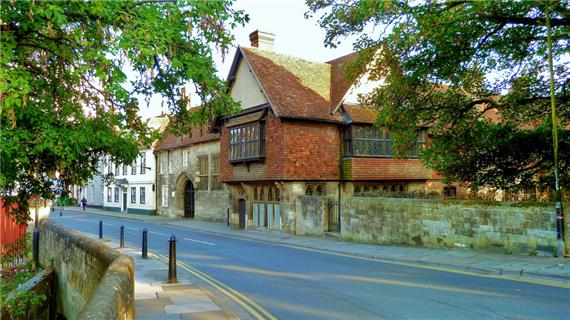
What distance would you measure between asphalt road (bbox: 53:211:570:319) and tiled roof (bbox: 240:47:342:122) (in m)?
10.5

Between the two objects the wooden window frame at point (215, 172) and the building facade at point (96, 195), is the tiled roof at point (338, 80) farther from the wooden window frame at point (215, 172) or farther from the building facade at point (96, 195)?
the building facade at point (96, 195)

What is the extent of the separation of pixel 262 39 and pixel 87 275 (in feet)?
74.2

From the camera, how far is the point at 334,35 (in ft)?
47.9

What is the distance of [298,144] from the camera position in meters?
22.8

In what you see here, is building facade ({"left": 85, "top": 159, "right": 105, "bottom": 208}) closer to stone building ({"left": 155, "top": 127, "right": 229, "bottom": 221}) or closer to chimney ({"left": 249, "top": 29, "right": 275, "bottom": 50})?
stone building ({"left": 155, "top": 127, "right": 229, "bottom": 221})

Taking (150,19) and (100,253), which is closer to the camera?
(150,19)

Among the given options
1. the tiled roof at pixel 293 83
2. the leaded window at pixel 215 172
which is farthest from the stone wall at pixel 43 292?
the leaded window at pixel 215 172

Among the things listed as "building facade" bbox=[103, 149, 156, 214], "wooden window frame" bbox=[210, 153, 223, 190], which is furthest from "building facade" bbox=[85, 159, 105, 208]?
"wooden window frame" bbox=[210, 153, 223, 190]

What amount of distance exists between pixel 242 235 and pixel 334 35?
12685 millimetres

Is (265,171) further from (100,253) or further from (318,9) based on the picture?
(100,253)

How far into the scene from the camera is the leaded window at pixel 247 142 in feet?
79.1

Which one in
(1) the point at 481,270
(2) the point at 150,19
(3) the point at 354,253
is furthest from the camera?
(3) the point at 354,253

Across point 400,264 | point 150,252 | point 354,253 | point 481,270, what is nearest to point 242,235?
point 150,252

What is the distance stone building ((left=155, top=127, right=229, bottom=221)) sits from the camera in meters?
33.3
